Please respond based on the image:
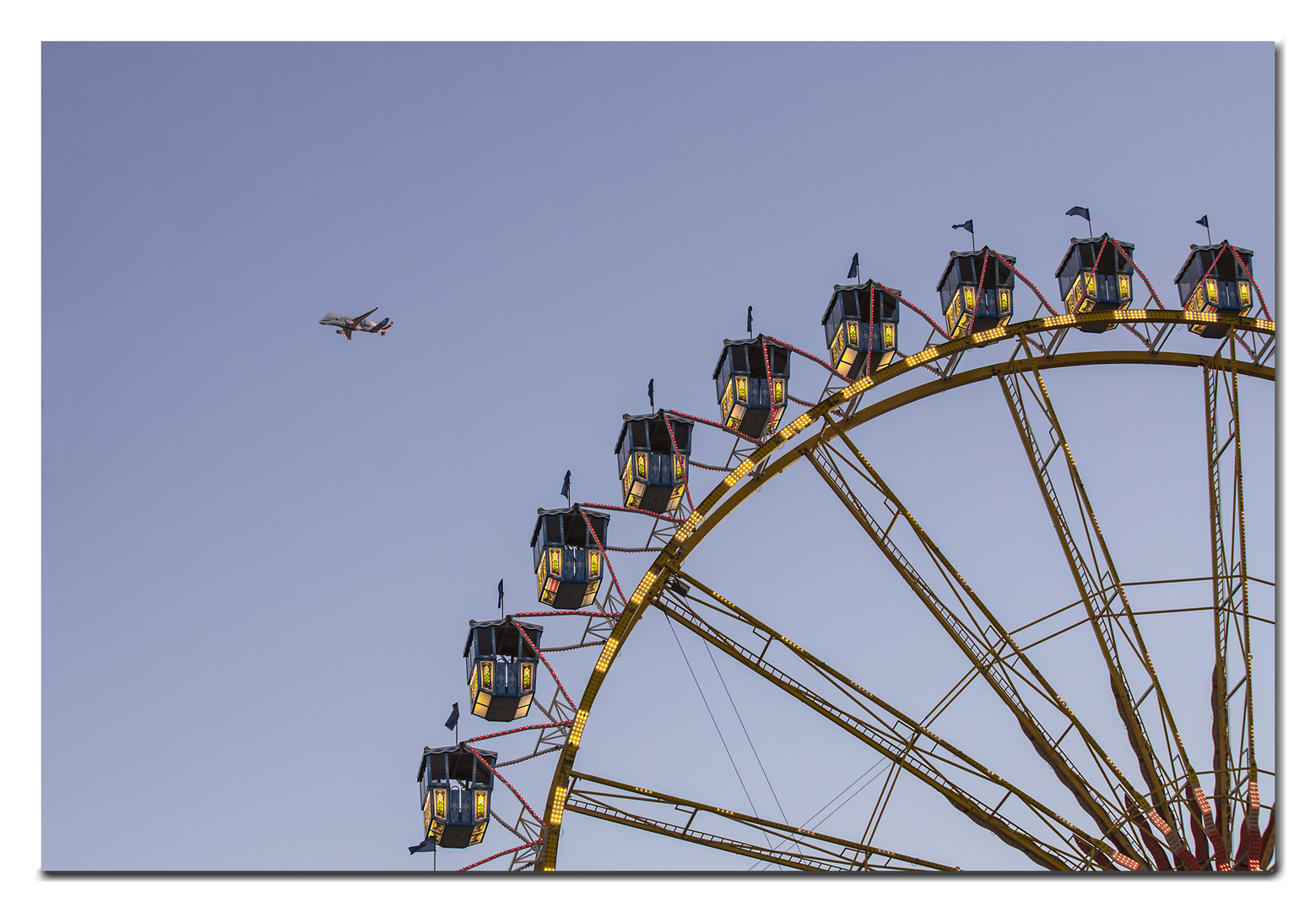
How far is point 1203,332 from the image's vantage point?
25781 millimetres

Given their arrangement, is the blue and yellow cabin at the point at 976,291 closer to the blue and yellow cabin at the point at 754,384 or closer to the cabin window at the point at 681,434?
the blue and yellow cabin at the point at 754,384

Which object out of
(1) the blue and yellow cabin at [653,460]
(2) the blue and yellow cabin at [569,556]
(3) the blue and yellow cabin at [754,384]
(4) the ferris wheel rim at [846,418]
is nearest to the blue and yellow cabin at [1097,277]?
(4) the ferris wheel rim at [846,418]

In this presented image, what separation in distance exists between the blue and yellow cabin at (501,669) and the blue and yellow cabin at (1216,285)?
42.6 feet

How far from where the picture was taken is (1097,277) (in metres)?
25.6

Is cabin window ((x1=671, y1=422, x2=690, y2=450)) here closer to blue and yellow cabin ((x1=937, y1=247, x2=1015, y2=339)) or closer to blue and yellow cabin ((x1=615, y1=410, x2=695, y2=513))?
blue and yellow cabin ((x1=615, y1=410, x2=695, y2=513))

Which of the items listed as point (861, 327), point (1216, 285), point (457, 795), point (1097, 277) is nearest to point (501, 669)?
point (457, 795)

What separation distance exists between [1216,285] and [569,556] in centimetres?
1273

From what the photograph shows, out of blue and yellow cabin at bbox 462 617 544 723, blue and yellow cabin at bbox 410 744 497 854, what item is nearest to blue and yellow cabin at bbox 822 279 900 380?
blue and yellow cabin at bbox 462 617 544 723

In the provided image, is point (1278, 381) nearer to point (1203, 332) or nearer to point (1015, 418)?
point (1015, 418)

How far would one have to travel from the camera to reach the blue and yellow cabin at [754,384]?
24.2 metres

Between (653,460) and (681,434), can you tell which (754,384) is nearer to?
(681,434)
